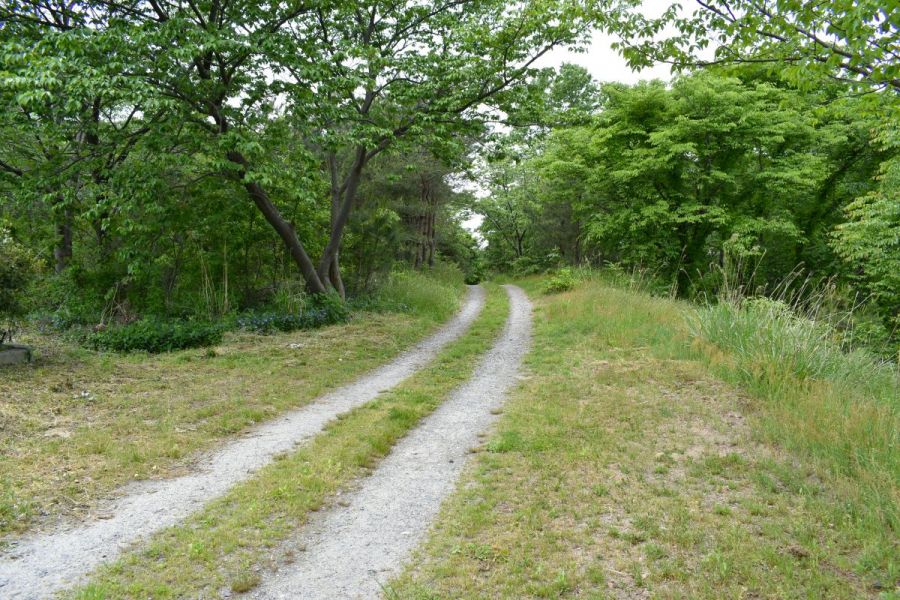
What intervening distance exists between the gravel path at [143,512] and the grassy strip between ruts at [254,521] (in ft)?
0.58

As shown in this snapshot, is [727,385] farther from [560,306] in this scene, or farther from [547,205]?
[547,205]

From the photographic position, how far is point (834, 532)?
11.8 ft

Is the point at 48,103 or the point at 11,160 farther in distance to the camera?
the point at 11,160

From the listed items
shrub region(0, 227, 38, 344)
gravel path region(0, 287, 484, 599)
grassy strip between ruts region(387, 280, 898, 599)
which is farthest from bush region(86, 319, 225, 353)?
grassy strip between ruts region(387, 280, 898, 599)

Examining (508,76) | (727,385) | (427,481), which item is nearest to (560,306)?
(508,76)

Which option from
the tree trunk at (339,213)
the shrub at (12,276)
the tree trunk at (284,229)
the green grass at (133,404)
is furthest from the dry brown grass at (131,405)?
the tree trunk at (339,213)

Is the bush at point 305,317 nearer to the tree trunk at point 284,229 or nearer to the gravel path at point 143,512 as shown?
the tree trunk at point 284,229

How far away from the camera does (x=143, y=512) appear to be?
4.28m

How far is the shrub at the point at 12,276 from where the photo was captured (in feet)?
26.1

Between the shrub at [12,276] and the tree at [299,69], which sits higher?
the tree at [299,69]

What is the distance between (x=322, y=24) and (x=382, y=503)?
11.9 m

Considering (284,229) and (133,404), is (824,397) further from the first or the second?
(284,229)

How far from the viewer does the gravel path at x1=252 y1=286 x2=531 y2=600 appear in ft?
11.2

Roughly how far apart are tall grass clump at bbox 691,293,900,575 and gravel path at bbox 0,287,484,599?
4.72 meters
